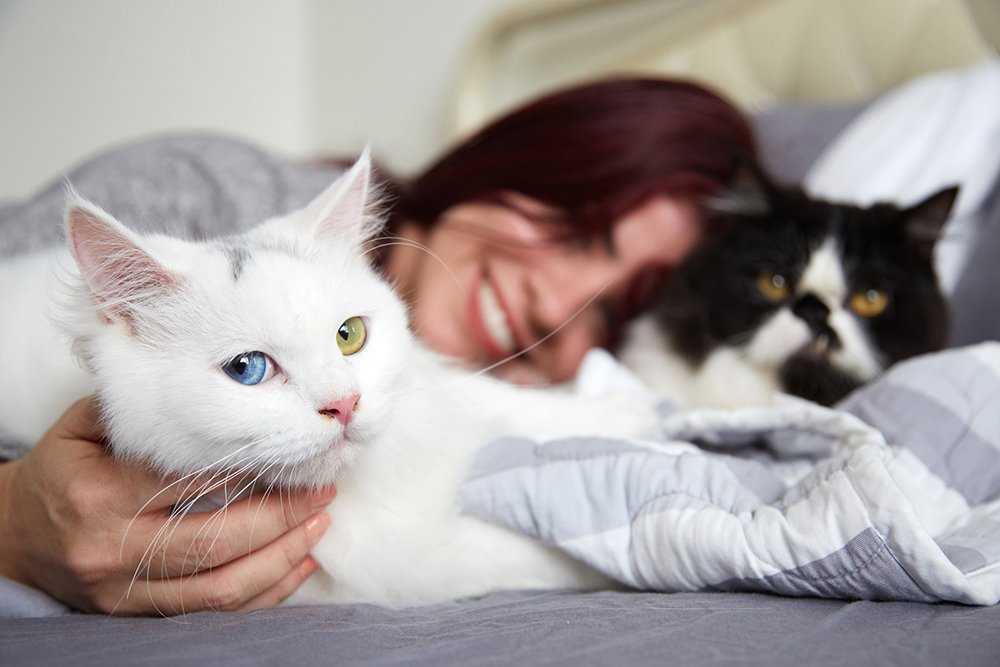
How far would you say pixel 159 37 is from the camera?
335 centimetres

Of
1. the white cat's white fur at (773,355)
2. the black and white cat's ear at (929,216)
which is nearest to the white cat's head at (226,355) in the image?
the white cat's white fur at (773,355)

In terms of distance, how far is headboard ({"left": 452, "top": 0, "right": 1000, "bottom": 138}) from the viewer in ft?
6.46

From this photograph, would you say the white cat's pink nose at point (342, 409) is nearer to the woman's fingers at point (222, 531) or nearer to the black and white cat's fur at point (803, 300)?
the woman's fingers at point (222, 531)

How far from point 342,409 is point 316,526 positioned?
0.69ft

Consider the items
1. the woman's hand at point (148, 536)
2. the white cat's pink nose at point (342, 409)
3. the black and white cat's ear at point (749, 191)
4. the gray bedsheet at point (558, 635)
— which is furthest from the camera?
the black and white cat's ear at point (749, 191)

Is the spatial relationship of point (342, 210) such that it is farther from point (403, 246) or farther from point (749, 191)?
point (403, 246)

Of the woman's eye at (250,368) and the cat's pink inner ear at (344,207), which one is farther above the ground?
the cat's pink inner ear at (344,207)

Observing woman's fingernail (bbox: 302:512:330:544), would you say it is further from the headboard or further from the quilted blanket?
the headboard

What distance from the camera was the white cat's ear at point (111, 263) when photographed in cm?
76

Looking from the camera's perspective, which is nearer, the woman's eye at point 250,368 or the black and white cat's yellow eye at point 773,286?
the woman's eye at point 250,368

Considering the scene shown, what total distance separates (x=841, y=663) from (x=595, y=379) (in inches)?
32.3

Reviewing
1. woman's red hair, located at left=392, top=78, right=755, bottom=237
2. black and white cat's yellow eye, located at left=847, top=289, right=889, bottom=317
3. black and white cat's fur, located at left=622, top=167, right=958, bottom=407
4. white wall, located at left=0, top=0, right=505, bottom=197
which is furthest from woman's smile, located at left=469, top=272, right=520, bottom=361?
white wall, located at left=0, top=0, right=505, bottom=197

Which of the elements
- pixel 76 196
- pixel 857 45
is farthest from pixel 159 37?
pixel 76 196

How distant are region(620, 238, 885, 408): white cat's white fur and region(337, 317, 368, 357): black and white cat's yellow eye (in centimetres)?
78
